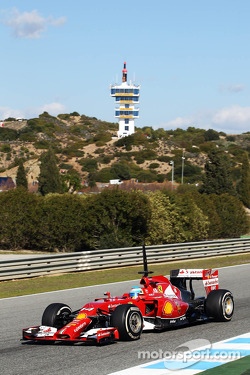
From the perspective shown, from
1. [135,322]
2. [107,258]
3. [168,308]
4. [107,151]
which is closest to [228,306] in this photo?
[168,308]

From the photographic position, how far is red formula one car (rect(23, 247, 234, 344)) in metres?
10.2

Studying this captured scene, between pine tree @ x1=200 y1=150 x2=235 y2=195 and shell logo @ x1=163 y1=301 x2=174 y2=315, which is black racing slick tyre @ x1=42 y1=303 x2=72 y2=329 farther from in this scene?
pine tree @ x1=200 y1=150 x2=235 y2=195

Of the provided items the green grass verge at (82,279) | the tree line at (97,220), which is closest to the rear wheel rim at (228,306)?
the green grass verge at (82,279)

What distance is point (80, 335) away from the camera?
10203 mm

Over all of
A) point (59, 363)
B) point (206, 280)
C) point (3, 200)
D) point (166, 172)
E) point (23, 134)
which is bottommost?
point (59, 363)

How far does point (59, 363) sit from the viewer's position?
9.16 metres

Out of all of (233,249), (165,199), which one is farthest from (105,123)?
(233,249)

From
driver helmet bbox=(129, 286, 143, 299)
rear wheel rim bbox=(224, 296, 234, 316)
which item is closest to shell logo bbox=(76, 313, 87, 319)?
driver helmet bbox=(129, 286, 143, 299)

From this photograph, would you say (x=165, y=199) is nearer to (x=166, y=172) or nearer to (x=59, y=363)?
(x=59, y=363)

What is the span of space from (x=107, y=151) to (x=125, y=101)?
28630 mm

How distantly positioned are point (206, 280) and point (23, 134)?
135m

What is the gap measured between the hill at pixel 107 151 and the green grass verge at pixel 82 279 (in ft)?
209

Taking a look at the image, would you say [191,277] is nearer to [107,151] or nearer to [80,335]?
[80,335]

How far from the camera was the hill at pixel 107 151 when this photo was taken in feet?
359
